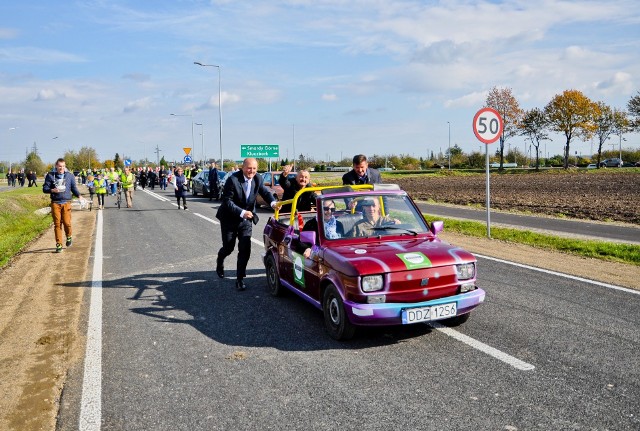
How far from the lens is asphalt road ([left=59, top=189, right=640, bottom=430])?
4090mm

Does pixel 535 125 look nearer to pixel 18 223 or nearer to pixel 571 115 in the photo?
pixel 571 115

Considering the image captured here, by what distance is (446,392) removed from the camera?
14.6 ft

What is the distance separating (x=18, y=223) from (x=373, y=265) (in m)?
20.5

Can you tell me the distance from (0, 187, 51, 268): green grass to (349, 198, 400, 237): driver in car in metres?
7.80

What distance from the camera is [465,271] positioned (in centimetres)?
586

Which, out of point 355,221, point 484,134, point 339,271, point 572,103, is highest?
point 572,103

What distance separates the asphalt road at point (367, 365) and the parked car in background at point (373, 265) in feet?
1.10

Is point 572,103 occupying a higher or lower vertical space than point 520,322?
higher

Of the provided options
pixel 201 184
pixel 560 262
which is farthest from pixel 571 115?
pixel 560 262

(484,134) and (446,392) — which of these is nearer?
(446,392)

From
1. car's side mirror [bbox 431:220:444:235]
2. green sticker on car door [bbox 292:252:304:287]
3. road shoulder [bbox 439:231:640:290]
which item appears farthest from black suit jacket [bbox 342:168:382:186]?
road shoulder [bbox 439:231:640:290]

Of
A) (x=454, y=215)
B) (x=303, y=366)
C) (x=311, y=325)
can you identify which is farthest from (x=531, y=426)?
(x=454, y=215)

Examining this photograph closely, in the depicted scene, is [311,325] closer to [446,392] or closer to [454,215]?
[446,392]

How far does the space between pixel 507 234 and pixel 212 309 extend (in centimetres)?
914
